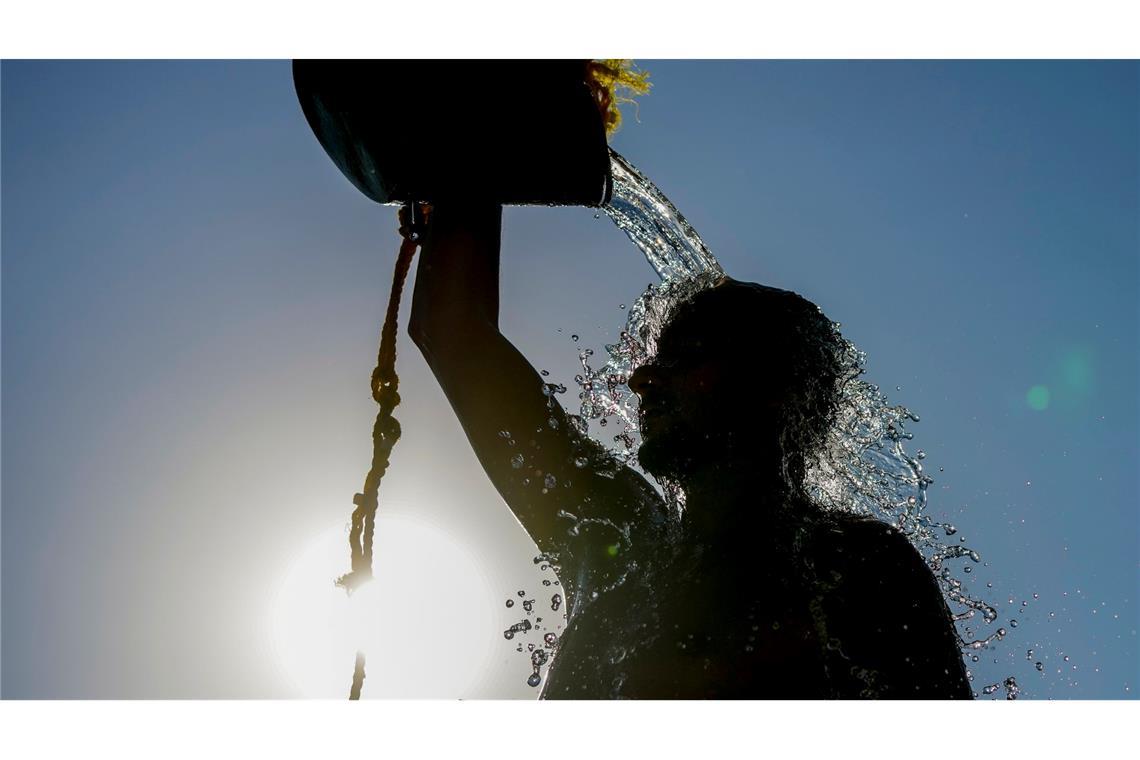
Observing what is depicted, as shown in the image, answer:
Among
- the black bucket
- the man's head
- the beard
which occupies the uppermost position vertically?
the black bucket

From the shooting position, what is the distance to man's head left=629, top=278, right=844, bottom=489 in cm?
240

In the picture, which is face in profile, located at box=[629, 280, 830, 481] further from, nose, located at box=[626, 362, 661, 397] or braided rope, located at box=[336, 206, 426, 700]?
braided rope, located at box=[336, 206, 426, 700]

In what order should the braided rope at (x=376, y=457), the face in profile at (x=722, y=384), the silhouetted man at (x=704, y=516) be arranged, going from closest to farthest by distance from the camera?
the silhouetted man at (x=704, y=516) → the braided rope at (x=376, y=457) → the face in profile at (x=722, y=384)

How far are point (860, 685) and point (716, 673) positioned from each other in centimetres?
29

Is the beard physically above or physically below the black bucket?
below

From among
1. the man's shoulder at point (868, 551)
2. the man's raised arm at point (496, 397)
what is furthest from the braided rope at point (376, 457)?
the man's shoulder at point (868, 551)

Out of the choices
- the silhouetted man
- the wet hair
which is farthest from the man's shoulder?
the wet hair

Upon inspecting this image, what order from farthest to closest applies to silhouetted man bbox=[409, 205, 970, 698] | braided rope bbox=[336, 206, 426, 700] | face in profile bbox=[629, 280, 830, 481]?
1. face in profile bbox=[629, 280, 830, 481]
2. braided rope bbox=[336, 206, 426, 700]
3. silhouetted man bbox=[409, 205, 970, 698]

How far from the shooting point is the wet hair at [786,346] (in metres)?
2.49

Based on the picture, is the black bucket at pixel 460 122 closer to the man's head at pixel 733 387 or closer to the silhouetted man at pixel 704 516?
the silhouetted man at pixel 704 516

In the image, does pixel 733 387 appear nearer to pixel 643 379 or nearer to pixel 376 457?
pixel 643 379

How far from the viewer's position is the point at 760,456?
2.41 metres

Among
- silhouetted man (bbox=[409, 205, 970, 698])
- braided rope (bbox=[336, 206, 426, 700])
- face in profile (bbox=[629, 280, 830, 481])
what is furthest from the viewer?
face in profile (bbox=[629, 280, 830, 481])

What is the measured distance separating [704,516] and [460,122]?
1180mm
